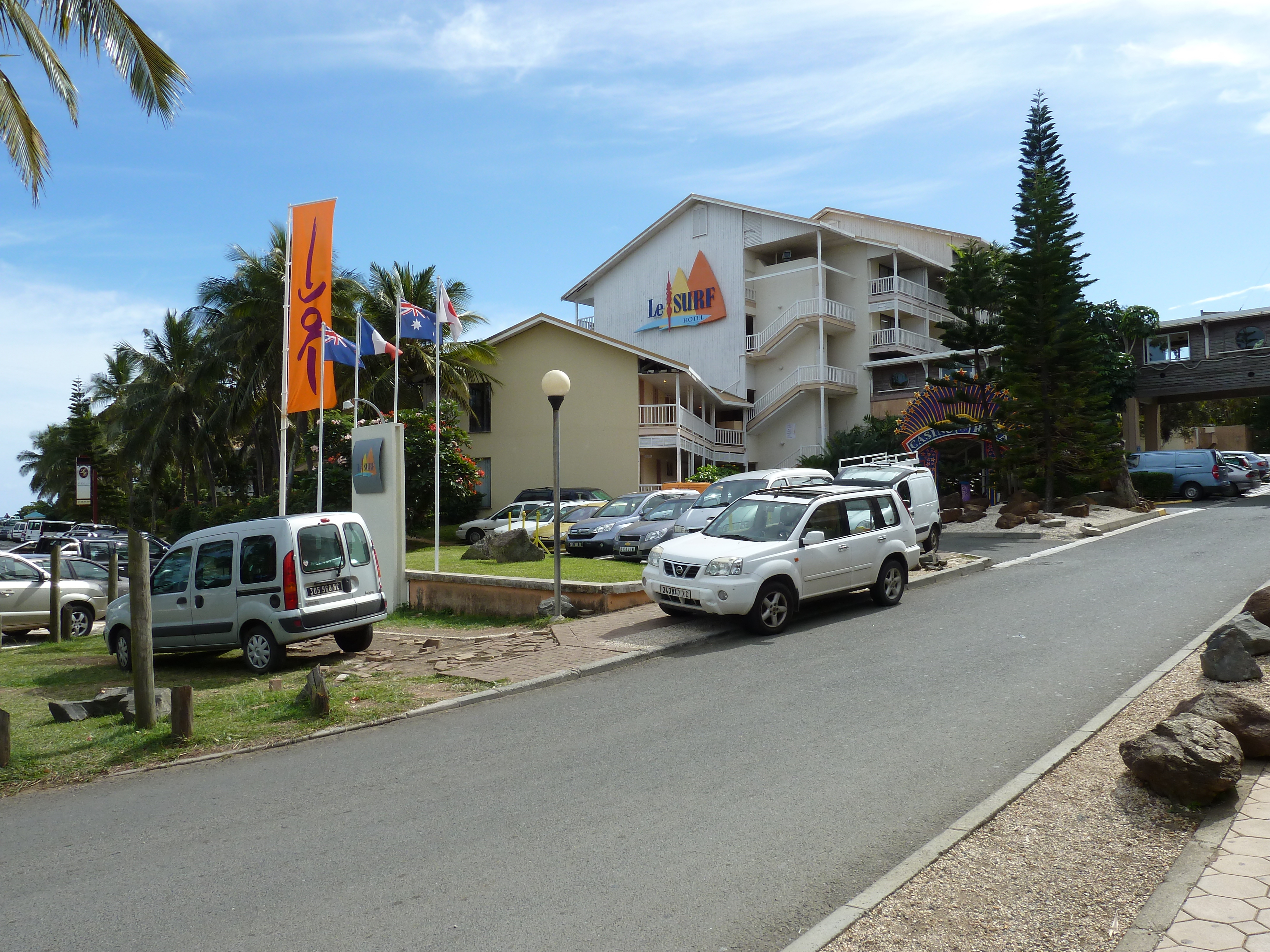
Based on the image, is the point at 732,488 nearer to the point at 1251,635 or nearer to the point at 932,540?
the point at 932,540

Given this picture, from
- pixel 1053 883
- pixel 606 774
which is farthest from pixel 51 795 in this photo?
pixel 1053 883

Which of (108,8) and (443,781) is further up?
(108,8)

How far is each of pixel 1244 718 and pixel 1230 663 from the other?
1.98 m

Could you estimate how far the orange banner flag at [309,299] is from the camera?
1590cm

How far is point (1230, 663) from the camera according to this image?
7289 mm

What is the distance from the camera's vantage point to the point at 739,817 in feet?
17.1

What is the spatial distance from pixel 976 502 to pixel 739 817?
23.7 meters

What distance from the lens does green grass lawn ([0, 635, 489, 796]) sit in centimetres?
739

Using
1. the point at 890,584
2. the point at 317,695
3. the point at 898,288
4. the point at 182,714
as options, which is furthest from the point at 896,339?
the point at 182,714

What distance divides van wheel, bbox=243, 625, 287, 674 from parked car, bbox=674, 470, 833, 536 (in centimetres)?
786

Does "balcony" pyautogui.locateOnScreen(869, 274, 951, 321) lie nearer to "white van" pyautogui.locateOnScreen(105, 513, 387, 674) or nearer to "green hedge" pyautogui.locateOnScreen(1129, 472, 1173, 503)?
"green hedge" pyautogui.locateOnScreen(1129, 472, 1173, 503)

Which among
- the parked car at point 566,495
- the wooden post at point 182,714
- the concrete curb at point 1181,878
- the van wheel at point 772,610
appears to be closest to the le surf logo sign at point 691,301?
the parked car at point 566,495

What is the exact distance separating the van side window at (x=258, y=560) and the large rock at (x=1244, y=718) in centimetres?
922

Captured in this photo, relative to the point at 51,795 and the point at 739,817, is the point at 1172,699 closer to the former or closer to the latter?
the point at 739,817
